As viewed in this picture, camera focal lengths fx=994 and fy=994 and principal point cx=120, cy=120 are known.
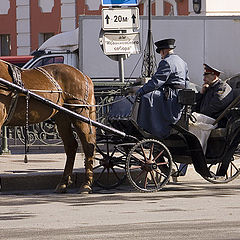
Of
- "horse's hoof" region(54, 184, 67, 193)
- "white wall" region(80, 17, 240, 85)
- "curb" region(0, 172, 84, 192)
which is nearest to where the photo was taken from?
"horse's hoof" region(54, 184, 67, 193)

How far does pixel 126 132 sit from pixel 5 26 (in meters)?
34.7

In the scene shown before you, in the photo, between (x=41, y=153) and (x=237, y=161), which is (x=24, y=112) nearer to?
(x=237, y=161)

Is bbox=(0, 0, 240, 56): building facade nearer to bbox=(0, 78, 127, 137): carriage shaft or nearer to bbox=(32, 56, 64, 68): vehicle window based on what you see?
bbox=(32, 56, 64, 68): vehicle window

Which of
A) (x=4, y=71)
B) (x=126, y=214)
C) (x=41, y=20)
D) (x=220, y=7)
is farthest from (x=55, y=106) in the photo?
(x=41, y=20)

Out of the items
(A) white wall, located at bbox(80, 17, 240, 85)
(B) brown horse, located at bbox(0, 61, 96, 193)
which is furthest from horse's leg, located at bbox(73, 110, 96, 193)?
(A) white wall, located at bbox(80, 17, 240, 85)

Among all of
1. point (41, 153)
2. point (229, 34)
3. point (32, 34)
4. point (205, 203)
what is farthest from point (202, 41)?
point (32, 34)

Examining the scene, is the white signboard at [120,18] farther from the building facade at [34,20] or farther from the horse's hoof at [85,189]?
the building facade at [34,20]

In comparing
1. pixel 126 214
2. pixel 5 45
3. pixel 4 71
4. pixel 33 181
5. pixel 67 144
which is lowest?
pixel 33 181

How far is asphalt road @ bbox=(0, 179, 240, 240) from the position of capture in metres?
9.35

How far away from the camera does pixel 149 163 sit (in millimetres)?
13023

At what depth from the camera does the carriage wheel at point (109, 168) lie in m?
13.5

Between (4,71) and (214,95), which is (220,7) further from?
(4,71)

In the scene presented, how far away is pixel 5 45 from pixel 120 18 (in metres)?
32.4

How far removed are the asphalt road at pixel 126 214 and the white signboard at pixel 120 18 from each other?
3649 millimetres
